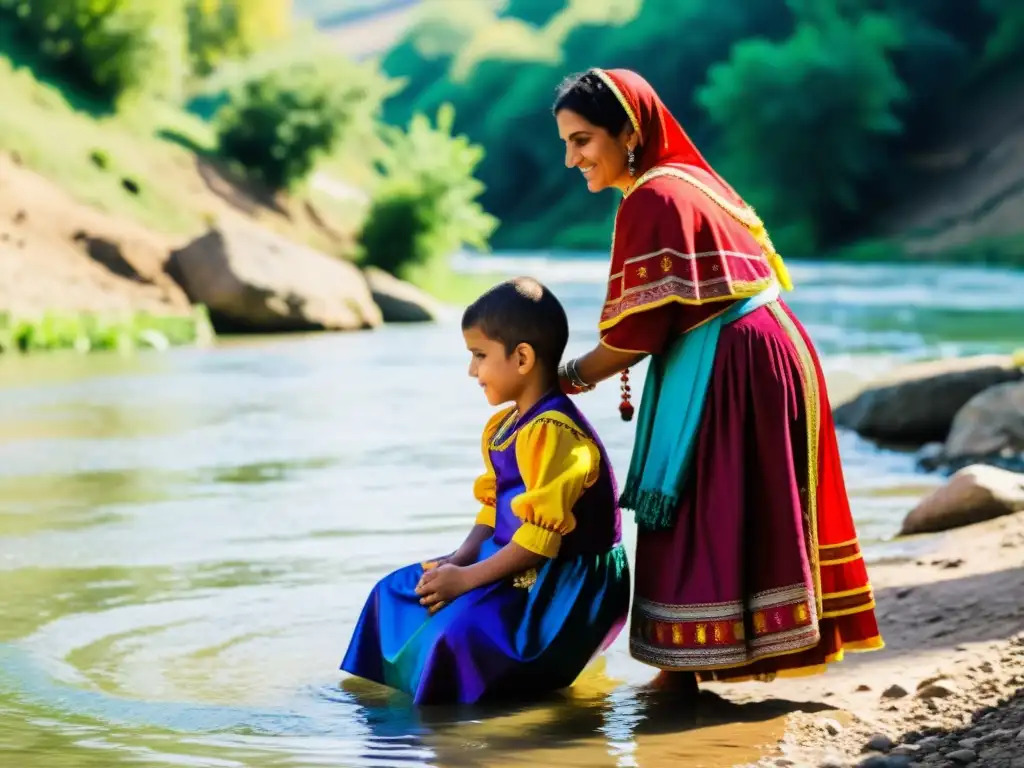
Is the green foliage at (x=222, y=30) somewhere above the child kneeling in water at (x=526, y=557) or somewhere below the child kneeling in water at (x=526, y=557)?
above

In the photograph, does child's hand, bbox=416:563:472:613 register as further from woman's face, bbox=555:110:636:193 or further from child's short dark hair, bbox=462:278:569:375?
woman's face, bbox=555:110:636:193

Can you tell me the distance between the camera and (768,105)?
49375 millimetres

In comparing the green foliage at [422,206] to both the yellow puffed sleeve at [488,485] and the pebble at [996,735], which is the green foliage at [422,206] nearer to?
the yellow puffed sleeve at [488,485]

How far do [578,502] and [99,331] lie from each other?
46.6 ft

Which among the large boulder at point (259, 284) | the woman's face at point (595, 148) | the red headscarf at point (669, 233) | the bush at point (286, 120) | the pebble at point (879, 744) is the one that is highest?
the bush at point (286, 120)

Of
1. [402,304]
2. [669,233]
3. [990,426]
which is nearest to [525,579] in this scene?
[669,233]

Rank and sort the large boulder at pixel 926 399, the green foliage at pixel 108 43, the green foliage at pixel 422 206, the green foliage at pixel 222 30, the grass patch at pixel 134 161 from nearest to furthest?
the large boulder at pixel 926 399
the grass patch at pixel 134 161
the green foliage at pixel 422 206
the green foliage at pixel 108 43
the green foliage at pixel 222 30

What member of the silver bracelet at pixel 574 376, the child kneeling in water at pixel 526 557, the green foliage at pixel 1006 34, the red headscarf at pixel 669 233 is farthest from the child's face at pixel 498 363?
the green foliage at pixel 1006 34

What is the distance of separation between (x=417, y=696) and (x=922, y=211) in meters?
45.7

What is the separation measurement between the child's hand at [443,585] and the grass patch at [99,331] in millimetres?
13474

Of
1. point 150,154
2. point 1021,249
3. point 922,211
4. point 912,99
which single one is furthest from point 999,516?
point 912,99

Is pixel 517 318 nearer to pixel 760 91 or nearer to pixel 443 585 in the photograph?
pixel 443 585

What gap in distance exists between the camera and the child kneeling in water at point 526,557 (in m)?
4.42

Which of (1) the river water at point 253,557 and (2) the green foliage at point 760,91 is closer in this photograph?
(1) the river water at point 253,557
